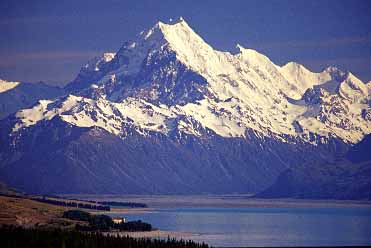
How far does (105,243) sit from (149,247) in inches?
318

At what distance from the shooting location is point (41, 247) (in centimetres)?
18275

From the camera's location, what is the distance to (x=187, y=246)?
194m

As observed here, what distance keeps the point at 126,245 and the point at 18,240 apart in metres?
15.4

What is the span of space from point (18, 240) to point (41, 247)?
8.09 meters

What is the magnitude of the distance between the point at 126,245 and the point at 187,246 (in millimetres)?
9255

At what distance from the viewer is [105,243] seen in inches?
7520

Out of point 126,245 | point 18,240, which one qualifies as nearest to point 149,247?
point 126,245

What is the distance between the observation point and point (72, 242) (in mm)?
188000

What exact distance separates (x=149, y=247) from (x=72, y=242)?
1111 cm

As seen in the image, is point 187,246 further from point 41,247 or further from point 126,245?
point 41,247

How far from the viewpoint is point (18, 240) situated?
623 ft

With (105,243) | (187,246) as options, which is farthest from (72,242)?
(187,246)

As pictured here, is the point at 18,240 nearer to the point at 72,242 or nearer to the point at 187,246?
the point at 72,242

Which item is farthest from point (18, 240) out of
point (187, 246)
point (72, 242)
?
point (187, 246)
